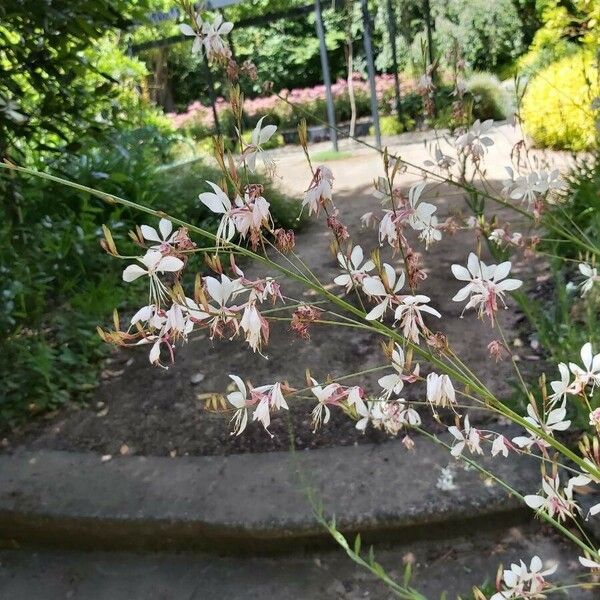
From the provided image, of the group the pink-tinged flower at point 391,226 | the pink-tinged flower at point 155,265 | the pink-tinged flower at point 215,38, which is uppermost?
the pink-tinged flower at point 215,38

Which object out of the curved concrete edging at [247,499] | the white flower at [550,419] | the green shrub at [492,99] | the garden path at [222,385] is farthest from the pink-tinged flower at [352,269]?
the green shrub at [492,99]

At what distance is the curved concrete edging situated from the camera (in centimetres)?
202

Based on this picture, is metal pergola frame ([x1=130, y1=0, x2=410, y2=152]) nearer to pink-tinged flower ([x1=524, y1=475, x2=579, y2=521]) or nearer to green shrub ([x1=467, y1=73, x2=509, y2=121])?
green shrub ([x1=467, y1=73, x2=509, y2=121])

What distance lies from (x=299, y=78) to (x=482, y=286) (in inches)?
745

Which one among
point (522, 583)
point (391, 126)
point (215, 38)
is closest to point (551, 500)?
point (522, 583)

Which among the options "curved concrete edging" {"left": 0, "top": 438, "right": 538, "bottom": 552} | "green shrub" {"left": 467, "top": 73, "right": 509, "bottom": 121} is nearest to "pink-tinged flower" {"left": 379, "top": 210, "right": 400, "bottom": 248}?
"curved concrete edging" {"left": 0, "top": 438, "right": 538, "bottom": 552}

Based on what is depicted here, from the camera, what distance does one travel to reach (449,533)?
207 cm

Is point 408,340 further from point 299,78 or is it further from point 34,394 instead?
point 299,78

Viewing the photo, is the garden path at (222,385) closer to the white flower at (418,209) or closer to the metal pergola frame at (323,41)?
the white flower at (418,209)

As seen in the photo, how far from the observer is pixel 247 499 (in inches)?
83.9

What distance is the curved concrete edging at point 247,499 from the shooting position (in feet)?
6.63

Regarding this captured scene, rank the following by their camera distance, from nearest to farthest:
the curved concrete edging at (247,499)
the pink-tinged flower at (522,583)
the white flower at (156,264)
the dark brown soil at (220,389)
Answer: the white flower at (156,264), the pink-tinged flower at (522,583), the curved concrete edging at (247,499), the dark brown soil at (220,389)

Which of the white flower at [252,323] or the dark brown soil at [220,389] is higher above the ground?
the white flower at [252,323]

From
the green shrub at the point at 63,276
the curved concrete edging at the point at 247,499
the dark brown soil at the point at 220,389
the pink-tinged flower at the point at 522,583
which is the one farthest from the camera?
the green shrub at the point at 63,276
